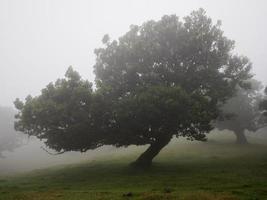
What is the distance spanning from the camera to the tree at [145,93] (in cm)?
3709

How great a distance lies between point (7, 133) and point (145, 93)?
3458 inches

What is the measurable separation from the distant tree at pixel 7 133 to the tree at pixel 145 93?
6578 centimetres

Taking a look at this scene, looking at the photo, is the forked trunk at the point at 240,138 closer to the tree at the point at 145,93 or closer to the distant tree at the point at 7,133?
the tree at the point at 145,93

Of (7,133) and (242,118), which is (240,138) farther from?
(7,133)

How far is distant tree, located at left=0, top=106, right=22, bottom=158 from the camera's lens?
335 ft

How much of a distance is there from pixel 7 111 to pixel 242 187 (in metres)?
120

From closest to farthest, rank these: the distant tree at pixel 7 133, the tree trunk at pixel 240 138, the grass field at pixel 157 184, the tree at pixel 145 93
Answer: the grass field at pixel 157 184 → the tree at pixel 145 93 → the tree trunk at pixel 240 138 → the distant tree at pixel 7 133

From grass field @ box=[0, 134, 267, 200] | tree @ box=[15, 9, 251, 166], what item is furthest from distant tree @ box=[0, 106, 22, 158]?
grass field @ box=[0, 134, 267, 200]

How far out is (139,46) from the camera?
41.8 metres

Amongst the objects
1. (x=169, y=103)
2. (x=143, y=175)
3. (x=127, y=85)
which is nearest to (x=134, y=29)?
(x=127, y=85)

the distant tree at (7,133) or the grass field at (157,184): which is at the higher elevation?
the distant tree at (7,133)

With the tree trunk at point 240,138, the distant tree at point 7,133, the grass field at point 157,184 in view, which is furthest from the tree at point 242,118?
the distant tree at point 7,133

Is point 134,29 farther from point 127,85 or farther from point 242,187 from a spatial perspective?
point 242,187

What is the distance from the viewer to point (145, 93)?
123 ft
